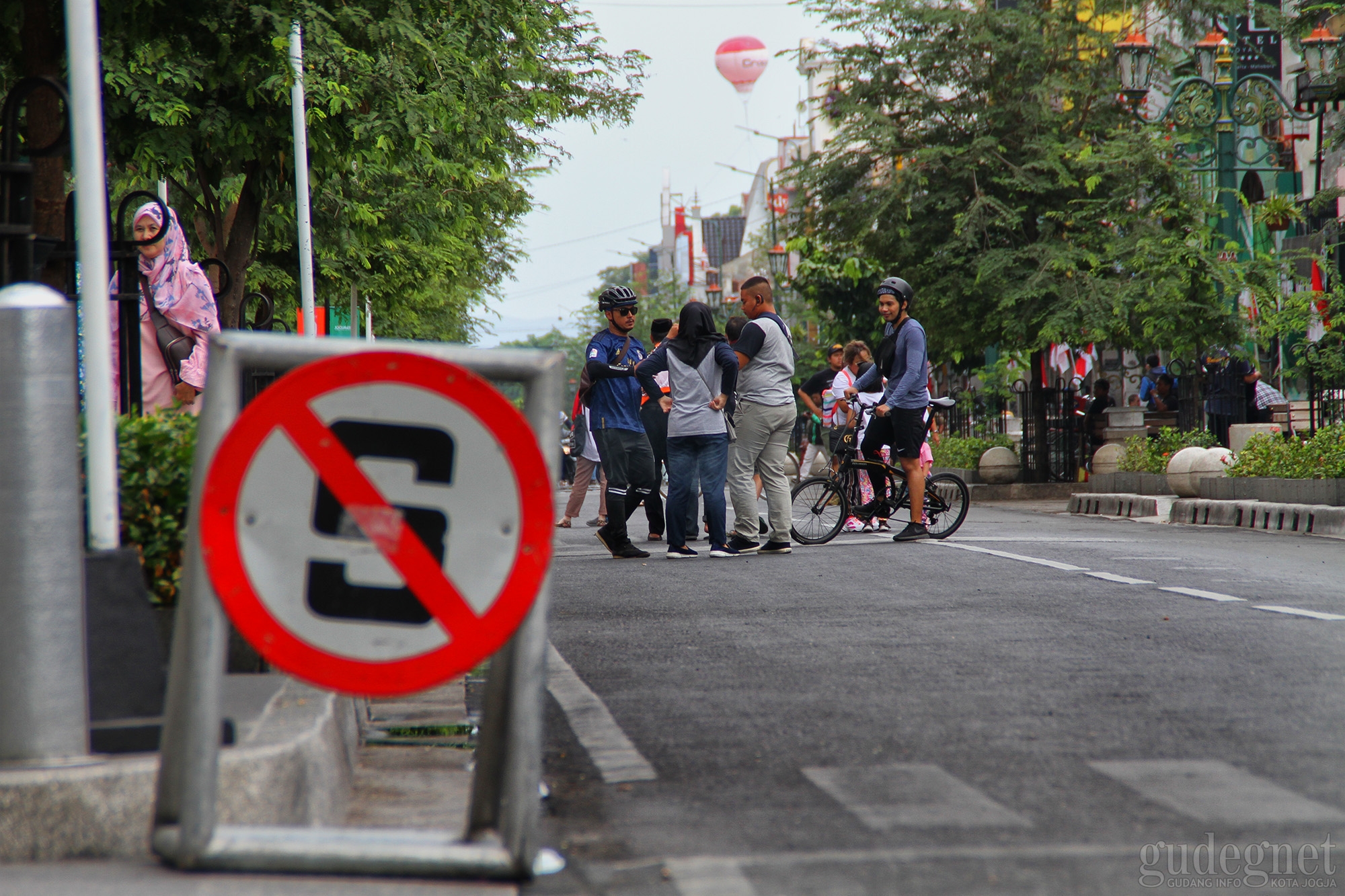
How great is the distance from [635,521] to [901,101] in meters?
11.0

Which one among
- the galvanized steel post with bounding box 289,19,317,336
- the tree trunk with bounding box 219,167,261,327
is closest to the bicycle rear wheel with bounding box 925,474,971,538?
the galvanized steel post with bounding box 289,19,317,336

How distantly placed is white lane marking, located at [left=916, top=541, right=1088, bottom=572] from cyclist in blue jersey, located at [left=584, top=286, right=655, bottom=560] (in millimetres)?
2508

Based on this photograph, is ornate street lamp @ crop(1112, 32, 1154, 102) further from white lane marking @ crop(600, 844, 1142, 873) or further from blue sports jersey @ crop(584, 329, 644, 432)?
white lane marking @ crop(600, 844, 1142, 873)

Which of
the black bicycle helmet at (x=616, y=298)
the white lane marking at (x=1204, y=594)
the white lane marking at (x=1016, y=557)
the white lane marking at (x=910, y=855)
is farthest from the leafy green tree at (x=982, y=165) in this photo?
the white lane marking at (x=910, y=855)

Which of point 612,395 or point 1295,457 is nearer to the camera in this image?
point 612,395

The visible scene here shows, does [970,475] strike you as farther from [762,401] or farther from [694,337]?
[694,337]

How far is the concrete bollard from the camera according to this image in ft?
11.2

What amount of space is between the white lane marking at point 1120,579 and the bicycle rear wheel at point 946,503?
144 inches

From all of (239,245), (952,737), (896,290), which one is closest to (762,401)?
(896,290)

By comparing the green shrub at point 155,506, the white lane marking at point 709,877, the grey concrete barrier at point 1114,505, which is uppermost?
the green shrub at point 155,506

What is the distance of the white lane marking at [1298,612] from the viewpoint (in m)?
7.51

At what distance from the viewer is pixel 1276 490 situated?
51.9ft

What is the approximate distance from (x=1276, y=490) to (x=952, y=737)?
12.2 meters

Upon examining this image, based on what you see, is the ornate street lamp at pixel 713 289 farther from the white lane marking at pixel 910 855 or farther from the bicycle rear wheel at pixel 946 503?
the white lane marking at pixel 910 855
